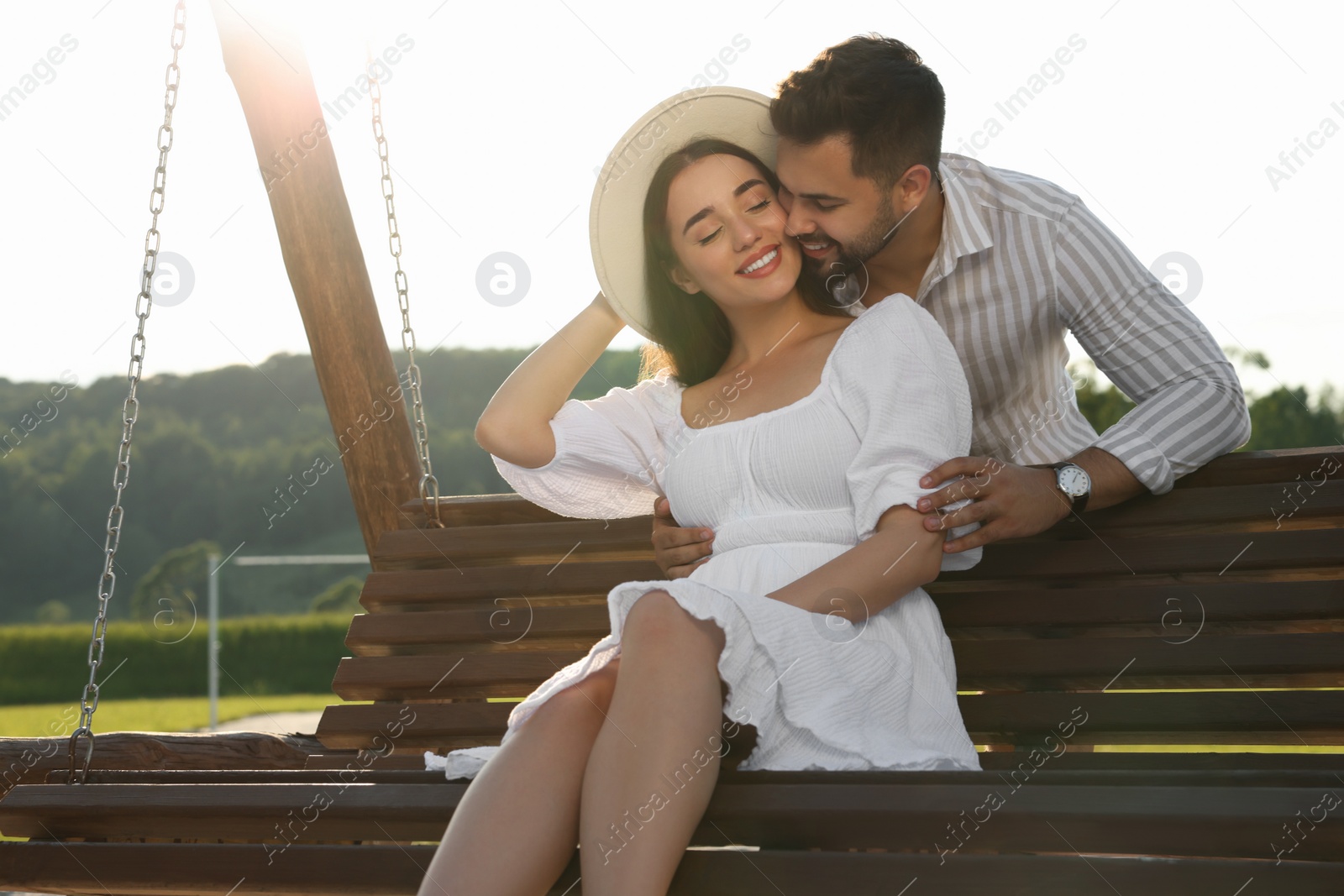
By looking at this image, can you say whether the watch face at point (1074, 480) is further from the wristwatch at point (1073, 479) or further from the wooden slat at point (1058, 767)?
the wooden slat at point (1058, 767)

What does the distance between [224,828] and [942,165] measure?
2158 mm

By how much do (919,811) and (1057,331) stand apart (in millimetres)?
1634

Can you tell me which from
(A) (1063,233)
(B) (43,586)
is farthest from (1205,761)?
(B) (43,586)

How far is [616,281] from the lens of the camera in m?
2.73

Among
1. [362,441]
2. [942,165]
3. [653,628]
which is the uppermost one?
[362,441]

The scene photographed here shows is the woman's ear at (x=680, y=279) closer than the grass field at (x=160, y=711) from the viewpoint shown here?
Yes

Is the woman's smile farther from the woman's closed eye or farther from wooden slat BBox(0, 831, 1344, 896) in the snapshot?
wooden slat BBox(0, 831, 1344, 896)

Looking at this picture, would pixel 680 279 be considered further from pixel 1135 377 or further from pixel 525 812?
pixel 525 812

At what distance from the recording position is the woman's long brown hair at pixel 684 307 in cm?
260

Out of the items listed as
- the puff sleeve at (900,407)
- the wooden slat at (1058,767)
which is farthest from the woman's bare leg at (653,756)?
the puff sleeve at (900,407)

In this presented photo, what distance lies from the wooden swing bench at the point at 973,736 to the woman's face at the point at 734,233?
84 cm

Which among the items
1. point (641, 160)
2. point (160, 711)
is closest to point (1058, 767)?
point (641, 160)

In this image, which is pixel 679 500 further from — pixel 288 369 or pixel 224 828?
pixel 288 369

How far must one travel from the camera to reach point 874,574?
2029 mm
